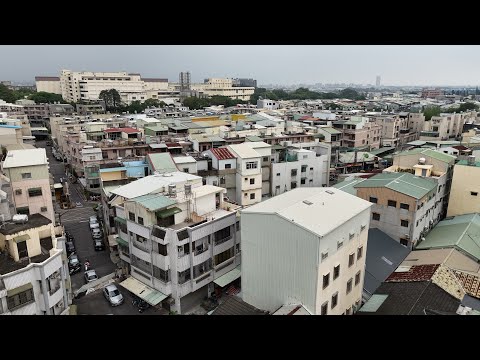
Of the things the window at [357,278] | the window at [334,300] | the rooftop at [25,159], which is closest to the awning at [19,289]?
the rooftop at [25,159]

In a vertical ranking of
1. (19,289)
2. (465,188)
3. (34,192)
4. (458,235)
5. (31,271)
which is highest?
(34,192)

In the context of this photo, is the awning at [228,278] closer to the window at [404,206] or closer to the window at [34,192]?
the window at [404,206]

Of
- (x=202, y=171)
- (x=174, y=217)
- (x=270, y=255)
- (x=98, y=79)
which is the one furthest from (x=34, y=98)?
(x=270, y=255)

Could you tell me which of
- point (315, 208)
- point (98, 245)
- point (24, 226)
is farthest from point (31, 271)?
point (98, 245)

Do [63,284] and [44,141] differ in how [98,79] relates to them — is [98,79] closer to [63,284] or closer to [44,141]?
[44,141]

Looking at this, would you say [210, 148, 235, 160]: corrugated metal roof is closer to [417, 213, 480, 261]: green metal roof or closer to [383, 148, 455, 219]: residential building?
[383, 148, 455, 219]: residential building

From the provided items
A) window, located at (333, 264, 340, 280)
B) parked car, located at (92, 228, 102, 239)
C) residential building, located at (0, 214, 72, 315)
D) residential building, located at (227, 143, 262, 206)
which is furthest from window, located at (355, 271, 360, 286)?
parked car, located at (92, 228, 102, 239)

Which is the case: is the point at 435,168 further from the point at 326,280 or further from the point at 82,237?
the point at 82,237
